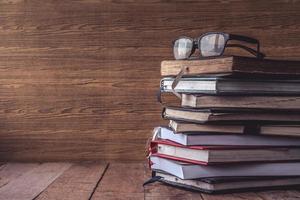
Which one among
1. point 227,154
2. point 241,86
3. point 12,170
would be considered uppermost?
point 241,86

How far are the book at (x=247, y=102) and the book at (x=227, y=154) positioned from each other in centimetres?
8

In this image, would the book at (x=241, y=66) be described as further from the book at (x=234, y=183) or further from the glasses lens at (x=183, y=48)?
the book at (x=234, y=183)

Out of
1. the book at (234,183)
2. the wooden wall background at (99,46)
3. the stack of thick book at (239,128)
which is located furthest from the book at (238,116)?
the wooden wall background at (99,46)

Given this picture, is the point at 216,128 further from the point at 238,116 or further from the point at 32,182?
the point at 32,182

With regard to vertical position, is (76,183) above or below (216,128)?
below

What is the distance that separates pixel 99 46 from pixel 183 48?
13.9 inches

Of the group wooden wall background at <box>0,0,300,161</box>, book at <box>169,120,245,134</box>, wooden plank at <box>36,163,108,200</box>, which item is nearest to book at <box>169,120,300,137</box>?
book at <box>169,120,245,134</box>

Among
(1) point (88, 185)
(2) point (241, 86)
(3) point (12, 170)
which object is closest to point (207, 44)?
(2) point (241, 86)

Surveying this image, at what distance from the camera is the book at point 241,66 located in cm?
81

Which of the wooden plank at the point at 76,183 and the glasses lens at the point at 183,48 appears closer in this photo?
the wooden plank at the point at 76,183

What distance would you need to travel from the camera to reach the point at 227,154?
33.4 inches

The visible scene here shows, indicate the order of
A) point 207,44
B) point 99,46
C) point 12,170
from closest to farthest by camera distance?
point 207,44, point 12,170, point 99,46

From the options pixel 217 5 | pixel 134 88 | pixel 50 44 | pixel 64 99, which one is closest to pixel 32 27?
pixel 50 44

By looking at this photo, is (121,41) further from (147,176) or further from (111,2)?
(147,176)
